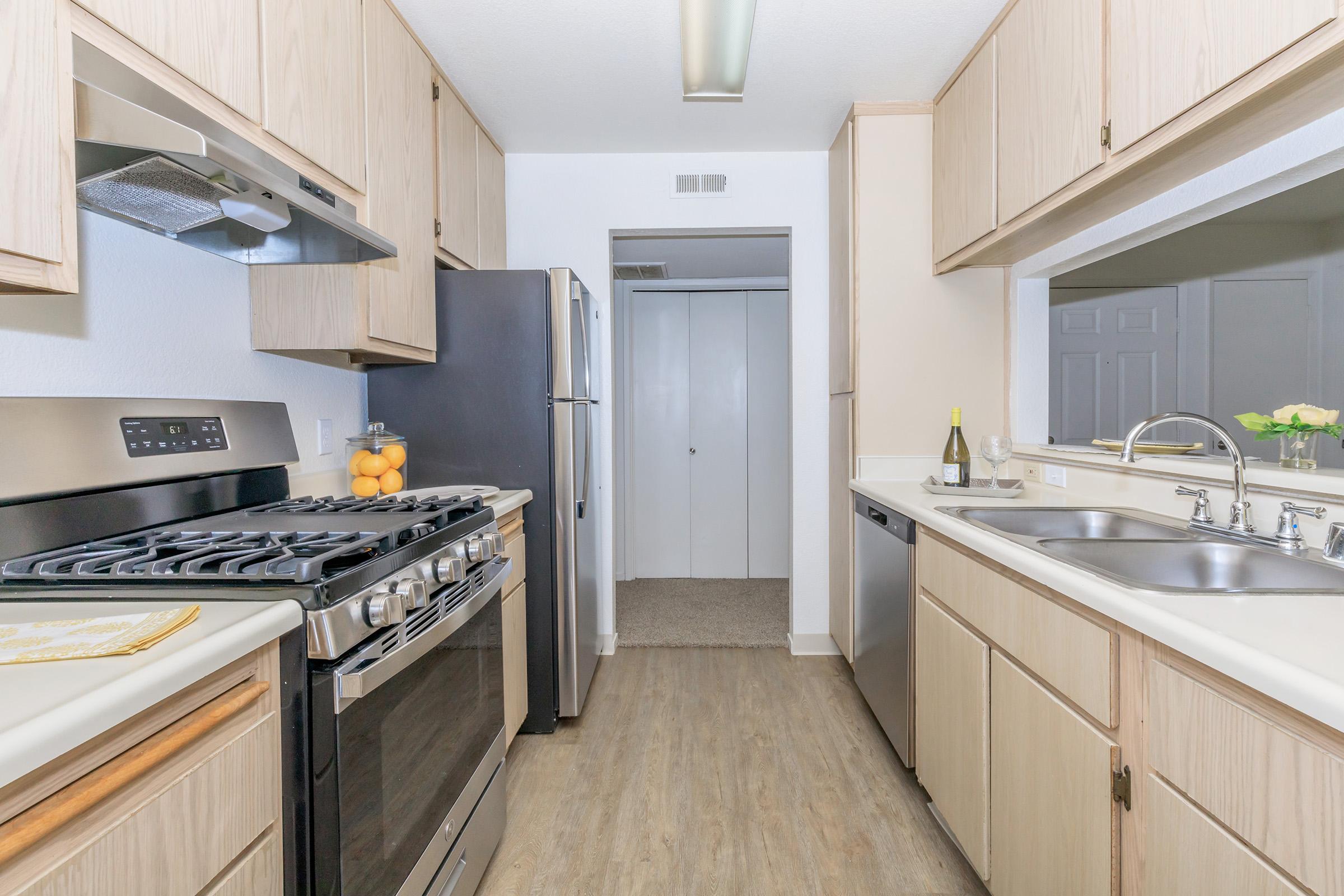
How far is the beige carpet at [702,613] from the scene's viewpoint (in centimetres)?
337

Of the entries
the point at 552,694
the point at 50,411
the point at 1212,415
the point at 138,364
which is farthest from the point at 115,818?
the point at 1212,415

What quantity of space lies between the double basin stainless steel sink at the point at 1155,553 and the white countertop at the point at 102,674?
1.27 meters

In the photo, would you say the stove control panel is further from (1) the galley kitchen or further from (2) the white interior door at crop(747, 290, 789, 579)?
(2) the white interior door at crop(747, 290, 789, 579)

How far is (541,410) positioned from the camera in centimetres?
228

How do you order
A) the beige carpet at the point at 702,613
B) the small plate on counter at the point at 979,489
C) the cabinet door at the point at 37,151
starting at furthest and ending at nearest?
the beige carpet at the point at 702,613, the small plate on counter at the point at 979,489, the cabinet door at the point at 37,151

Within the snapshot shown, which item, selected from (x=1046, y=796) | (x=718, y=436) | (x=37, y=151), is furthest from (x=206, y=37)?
(x=718, y=436)

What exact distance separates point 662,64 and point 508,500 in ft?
5.42

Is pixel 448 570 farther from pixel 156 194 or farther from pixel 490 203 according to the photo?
pixel 490 203

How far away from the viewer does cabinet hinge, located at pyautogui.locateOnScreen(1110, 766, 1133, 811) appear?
980mm

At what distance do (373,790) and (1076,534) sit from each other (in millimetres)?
1796

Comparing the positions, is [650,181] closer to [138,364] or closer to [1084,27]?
[1084,27]

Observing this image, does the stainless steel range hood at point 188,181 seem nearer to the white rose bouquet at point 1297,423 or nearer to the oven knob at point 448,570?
the oven knob at point 448,570

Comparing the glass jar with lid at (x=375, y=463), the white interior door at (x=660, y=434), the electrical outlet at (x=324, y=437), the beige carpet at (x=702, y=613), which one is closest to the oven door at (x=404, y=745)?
the glass jar with lid at (x=375, y=463)

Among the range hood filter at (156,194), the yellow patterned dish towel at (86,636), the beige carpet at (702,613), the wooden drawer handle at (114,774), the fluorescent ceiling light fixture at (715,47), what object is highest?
the fluorescent ceiling light fixture at (715,47)
